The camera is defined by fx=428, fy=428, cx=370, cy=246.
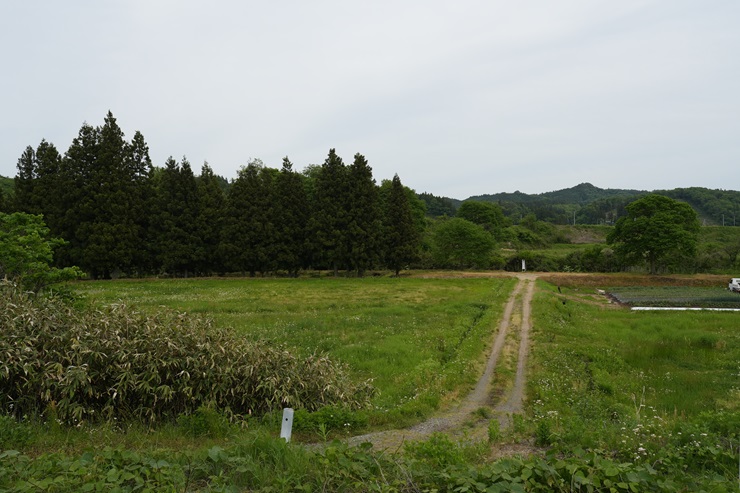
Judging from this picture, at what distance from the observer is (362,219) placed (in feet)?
143

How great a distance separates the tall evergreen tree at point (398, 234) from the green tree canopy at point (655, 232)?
20834 millimetres

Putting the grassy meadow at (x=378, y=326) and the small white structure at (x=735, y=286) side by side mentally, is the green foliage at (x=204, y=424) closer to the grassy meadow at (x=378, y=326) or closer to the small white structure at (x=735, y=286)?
the grassy meadow at (x=378, y=326)

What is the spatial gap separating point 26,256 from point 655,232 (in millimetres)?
46334

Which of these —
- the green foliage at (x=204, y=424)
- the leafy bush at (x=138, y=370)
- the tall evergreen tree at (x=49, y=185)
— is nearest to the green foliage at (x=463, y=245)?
the tall evergreen tree at (x=49, y=185)

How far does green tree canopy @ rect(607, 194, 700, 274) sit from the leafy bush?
42.5 m

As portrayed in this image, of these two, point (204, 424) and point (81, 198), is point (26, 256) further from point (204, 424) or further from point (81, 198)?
point (81, 198)

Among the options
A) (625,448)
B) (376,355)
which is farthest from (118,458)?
(376,355)

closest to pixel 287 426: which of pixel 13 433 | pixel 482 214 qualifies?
pixel 13 433

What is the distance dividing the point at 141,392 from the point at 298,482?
387 cm

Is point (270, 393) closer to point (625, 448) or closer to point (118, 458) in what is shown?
point (118, 458)

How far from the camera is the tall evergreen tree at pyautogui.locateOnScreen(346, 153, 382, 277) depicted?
4212 centimetres

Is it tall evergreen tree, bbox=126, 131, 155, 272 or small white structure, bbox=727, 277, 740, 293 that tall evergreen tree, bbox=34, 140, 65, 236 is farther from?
small white structure, bbox=727, 277, 740, 293

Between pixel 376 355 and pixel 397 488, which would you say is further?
pixel 376 355

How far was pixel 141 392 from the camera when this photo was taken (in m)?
6.55
